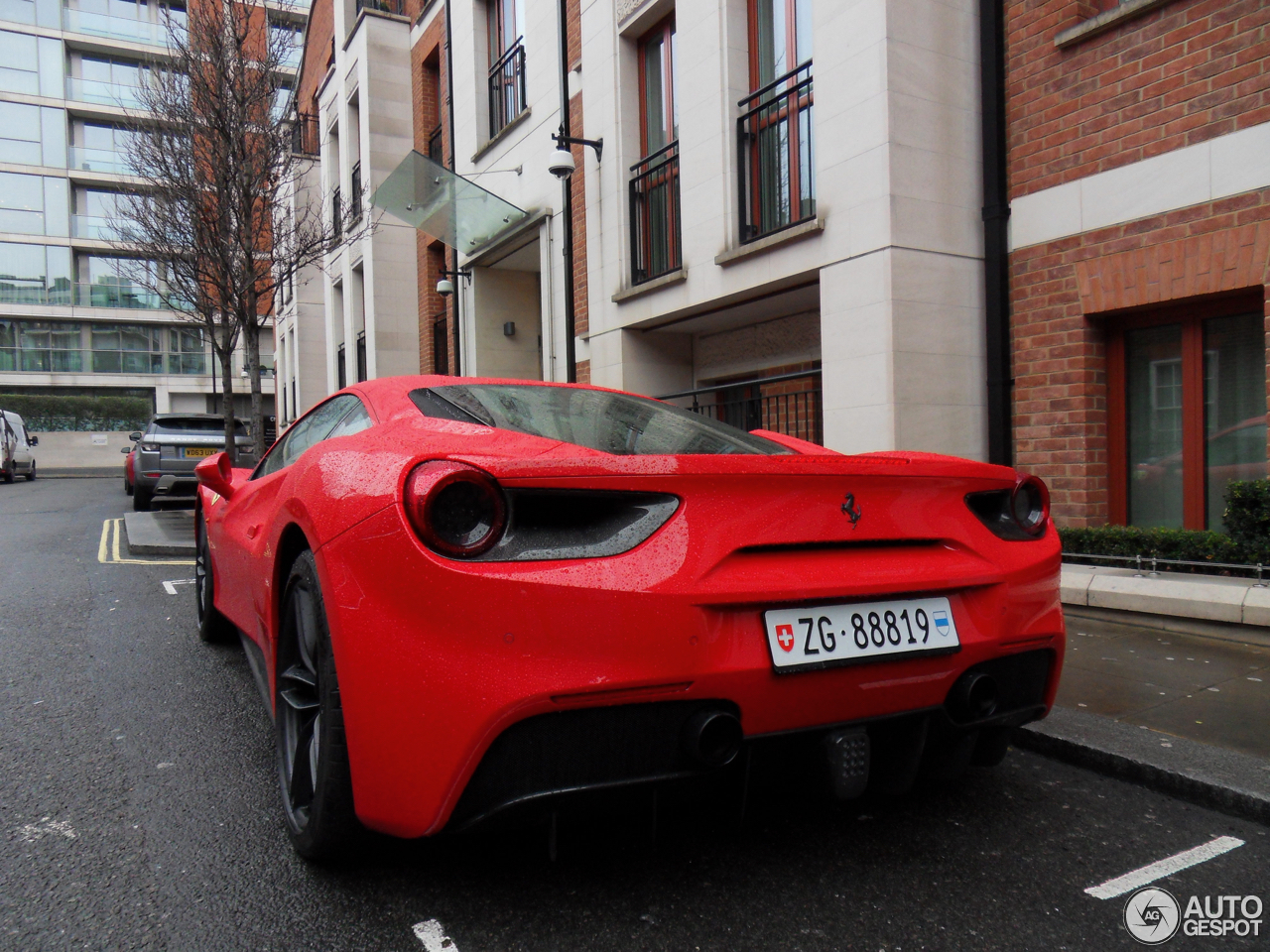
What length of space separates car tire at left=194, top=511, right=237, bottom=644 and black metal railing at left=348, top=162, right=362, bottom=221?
8.82 m

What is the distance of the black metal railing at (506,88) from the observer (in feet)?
42.0

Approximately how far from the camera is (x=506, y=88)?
13.3 m

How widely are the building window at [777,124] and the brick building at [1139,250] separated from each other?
1691 mm

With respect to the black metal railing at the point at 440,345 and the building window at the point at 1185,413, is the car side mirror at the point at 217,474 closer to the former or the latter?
the building window at the point at 1185,413

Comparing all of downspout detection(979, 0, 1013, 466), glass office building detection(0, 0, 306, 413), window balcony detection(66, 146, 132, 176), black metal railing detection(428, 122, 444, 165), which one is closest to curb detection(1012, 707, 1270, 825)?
downspout detection(979, 0, 1013, 466)

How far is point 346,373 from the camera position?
832 inches

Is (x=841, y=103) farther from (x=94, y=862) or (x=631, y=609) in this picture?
(x=94, y=862)

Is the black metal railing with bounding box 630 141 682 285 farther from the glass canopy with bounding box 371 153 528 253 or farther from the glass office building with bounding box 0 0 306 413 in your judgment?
the glass office building with bounding box 0 0 306 413

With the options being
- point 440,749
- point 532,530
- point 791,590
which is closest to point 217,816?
point 440,749

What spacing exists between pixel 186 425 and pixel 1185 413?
43.0ft

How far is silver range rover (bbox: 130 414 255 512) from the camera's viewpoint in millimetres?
12875

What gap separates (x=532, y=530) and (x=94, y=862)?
1.49 m

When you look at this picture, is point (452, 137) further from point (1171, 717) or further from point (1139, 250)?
point (1171, 717)

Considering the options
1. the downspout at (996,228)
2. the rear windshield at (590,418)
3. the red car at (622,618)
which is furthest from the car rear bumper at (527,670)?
the downspout at (996,228)
